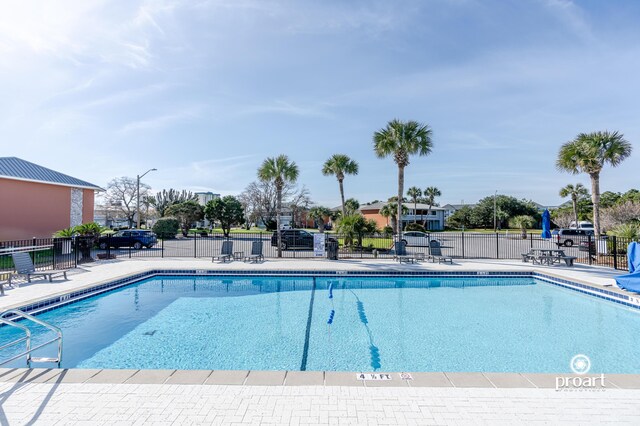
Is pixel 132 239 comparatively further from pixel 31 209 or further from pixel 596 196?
pixel 596 196

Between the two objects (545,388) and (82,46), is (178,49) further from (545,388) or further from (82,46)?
(545,388)

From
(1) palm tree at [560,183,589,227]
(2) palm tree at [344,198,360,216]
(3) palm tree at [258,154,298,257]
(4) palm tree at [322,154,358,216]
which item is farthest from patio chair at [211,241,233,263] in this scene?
(1) palm tree at [560,183,589,227]

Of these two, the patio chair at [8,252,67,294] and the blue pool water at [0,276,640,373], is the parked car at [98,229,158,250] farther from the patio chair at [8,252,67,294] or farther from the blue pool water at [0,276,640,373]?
the blue pool water at [0,276,640,373]

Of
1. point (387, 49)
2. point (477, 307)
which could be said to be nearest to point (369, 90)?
point (387, 49)

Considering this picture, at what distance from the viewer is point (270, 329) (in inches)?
271

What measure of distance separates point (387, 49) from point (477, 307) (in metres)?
10.1

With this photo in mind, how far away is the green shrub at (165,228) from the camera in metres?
30.3

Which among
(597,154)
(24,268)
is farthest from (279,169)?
(597,154)

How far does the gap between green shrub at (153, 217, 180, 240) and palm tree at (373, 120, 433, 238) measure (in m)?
22.5

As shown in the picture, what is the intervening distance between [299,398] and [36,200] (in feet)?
72.4

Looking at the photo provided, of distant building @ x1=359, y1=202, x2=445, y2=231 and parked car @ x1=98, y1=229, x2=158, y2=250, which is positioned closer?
parked car @ x1=98, y1=229, x2=158, y2=250

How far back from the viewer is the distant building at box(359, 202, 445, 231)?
4919 cm

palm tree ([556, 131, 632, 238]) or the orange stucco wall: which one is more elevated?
palm tree ([556, 131, 632, 238])

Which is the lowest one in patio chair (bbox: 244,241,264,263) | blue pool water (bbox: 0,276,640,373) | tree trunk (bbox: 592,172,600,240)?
blue pool water (bbox: 0,276,640,373)
